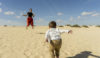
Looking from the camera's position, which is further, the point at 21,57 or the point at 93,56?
the point at 93,56

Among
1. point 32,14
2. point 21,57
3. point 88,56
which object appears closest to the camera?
point 21,57

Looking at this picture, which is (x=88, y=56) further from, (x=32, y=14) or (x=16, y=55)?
(x=32, y=14)

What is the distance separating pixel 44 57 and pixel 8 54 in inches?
57.1

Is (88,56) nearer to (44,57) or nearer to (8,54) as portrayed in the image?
(44,57)

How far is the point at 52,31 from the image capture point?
9.71ft

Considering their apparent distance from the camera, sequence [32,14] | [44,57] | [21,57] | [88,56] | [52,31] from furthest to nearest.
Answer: [32,14] < [88,56] < [44,57] < [21,57] < [52,31]

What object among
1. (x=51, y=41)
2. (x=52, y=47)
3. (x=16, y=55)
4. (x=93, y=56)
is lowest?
(x=93, y=56)

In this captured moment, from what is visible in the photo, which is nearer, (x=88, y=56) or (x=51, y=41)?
(x=51, y=41)

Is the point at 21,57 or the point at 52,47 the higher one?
the point at 52,47

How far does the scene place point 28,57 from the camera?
3676 mm

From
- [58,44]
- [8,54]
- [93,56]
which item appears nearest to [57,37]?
[58,44]

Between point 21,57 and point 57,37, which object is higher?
point 57,37

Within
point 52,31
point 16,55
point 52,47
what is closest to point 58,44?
point 52,47

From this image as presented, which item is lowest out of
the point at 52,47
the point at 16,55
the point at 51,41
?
the point at 16,55
